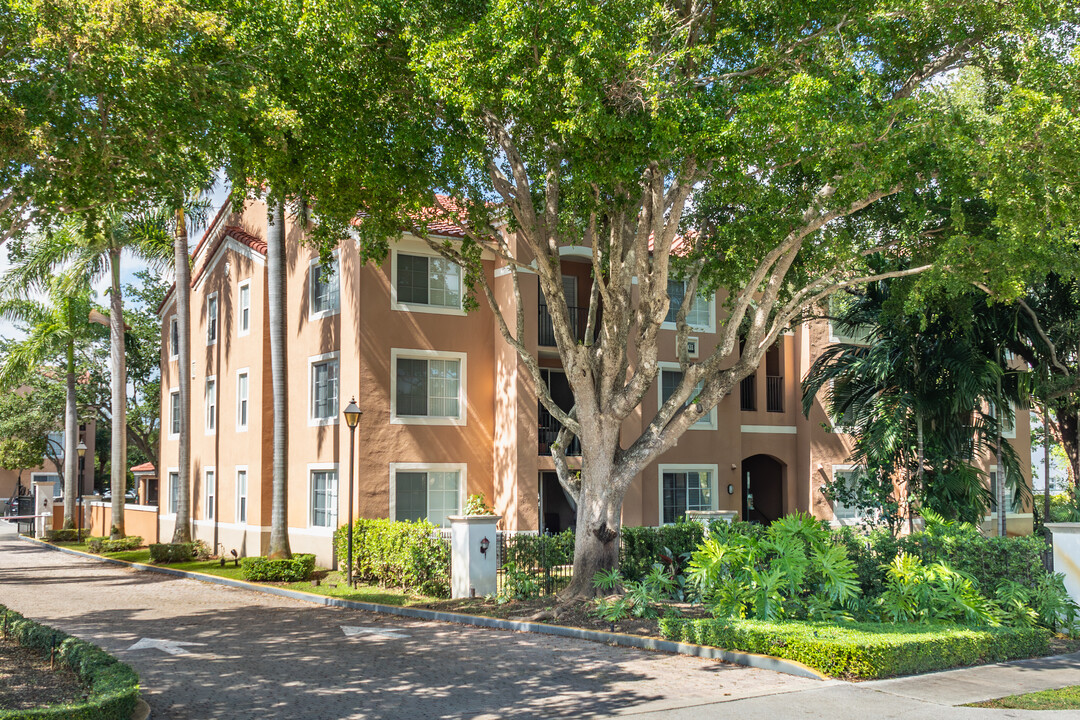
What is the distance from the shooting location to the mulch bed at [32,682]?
9.01m

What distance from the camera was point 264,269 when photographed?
84.2ft

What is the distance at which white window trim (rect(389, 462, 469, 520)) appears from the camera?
2167 centimetres

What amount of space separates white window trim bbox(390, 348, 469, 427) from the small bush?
8455 millimetres

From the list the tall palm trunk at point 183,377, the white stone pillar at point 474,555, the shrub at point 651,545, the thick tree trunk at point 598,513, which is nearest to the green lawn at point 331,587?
the white stone pillar at point 474,555

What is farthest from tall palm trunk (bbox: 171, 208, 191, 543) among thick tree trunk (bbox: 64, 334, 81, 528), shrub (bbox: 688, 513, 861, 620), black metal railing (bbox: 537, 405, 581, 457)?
shrub (bbox: 688, 513, 861, 620)

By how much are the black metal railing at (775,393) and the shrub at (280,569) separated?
14.7 m

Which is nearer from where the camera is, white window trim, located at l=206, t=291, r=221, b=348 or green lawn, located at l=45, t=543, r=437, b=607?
green lawn, located at l=45, t=543, r=437, b=607

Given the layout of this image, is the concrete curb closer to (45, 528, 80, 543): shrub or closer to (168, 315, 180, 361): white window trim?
(168, 315, 180, 361): white window trim

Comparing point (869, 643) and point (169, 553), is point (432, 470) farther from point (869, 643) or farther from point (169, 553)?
point (869, 643)

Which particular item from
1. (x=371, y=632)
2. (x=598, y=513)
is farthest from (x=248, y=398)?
(x=598, y=513)

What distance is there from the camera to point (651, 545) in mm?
19141

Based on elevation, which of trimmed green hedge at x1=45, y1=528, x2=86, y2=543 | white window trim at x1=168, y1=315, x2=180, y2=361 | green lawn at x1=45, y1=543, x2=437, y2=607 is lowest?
trimmed green hedge at x1=45, y1=528, x2=86, y2=543

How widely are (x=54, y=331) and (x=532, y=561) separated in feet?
79.1

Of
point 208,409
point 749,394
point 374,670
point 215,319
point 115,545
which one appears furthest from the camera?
point 115,545
